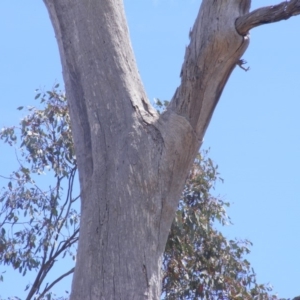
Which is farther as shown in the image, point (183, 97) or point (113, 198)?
point (183, 97)

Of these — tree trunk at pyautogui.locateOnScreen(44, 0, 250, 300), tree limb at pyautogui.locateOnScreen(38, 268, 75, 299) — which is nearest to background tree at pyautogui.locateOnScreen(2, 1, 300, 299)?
tree trunk at pyautogui.locateOnScreen(44, 0, 250, 300)

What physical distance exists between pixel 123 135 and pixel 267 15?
1106mm

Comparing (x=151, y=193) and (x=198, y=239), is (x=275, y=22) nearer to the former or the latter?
(x=151, y=193)

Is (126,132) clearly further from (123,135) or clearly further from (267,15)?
(267,15)

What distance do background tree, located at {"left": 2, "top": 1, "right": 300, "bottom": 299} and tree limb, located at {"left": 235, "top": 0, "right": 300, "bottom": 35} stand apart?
65mm

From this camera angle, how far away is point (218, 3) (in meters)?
4.62

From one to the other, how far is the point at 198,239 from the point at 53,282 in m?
1.85

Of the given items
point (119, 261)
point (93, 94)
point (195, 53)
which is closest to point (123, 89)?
point (93, 94)

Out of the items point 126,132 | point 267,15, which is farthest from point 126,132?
point 267,15

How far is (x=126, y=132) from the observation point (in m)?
4.43

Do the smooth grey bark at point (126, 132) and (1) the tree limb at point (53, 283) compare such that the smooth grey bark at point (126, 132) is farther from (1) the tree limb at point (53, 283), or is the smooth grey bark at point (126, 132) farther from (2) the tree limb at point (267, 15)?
(1) the tree limb at point (53, 283)

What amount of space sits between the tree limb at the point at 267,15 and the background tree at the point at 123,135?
0.21ft

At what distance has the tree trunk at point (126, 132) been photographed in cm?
404

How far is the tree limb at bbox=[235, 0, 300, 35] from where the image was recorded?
4379 mm
